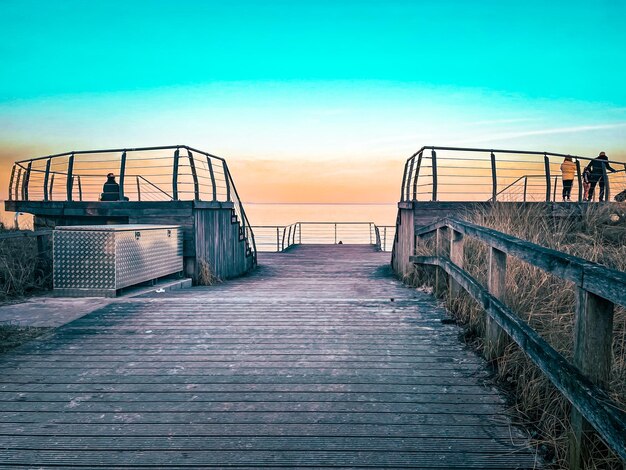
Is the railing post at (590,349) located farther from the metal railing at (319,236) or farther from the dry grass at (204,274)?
the metal railing at (319,236)

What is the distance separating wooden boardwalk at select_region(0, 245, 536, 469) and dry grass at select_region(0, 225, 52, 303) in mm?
2614

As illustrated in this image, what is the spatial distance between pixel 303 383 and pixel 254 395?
0.40 meters

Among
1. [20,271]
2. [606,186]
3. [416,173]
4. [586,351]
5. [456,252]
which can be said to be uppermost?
[416,173]

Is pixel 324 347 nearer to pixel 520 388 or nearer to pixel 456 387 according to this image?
pixel 456 387

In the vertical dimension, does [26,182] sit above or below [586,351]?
above

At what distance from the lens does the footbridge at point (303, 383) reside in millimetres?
2469

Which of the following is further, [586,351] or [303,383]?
[303,383]

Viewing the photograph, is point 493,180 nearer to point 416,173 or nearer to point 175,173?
point 416,173

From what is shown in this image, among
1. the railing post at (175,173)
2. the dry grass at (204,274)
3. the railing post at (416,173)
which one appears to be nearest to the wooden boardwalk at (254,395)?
the dry grass at (204,274)

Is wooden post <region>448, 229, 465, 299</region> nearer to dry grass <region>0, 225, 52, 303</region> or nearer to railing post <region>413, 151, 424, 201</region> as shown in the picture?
railing post <region>413, 151, 424, 201</region>

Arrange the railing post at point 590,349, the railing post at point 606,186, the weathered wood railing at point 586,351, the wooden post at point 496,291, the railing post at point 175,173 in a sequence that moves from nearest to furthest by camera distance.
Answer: the weathered wood railing at point 586,351 < the railing post at point 590,349 < the wooden post at point 496,291 < the railing post at point 175,173 < the railing post at point 606,186

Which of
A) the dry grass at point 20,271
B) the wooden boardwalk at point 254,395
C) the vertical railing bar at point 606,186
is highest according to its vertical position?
the vertical railing bar at point 606,186

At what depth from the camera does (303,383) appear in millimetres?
3516

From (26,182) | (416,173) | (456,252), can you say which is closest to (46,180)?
(26,182)
